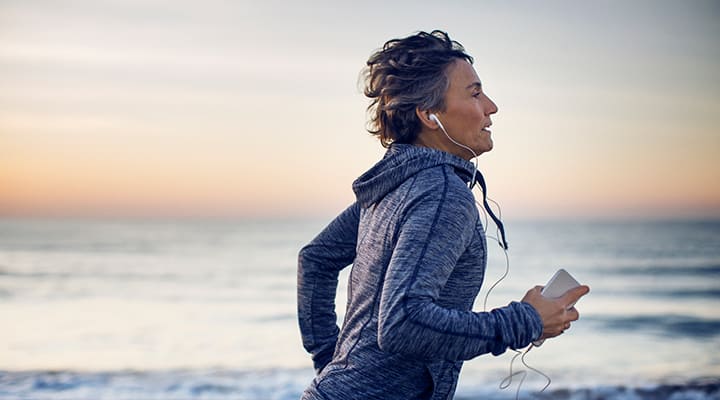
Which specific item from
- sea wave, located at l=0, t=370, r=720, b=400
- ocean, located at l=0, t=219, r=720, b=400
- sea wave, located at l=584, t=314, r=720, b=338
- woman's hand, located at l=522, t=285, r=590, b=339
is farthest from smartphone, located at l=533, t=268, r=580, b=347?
sea wave, located at l=584, t=314, r=720, b=338

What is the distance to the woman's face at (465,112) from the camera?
174cm

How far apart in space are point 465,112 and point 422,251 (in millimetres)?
394

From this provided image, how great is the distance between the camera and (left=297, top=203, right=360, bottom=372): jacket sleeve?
6.89 ft

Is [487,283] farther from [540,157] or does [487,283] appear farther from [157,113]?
[157,113]

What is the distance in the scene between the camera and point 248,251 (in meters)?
31.0

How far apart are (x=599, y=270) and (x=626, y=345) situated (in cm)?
1232

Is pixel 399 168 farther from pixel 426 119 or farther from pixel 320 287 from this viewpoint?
pixel 320 287

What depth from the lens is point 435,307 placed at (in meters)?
1.46

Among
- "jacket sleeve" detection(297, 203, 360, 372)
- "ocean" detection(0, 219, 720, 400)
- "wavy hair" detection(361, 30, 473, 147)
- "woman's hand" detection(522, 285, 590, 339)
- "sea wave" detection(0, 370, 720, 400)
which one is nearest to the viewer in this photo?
"woman's hand" detection(522, 285, 590, 339)

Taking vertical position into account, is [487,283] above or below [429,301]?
above

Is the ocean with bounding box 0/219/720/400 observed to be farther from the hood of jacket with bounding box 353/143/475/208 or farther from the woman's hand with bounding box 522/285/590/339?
the hood of jacket with bounding box 353/143/475/208

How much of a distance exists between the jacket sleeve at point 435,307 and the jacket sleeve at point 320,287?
56cm

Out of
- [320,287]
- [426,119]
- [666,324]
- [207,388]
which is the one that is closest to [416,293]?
[426,119]

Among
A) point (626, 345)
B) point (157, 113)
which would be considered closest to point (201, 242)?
point (157, 113)
